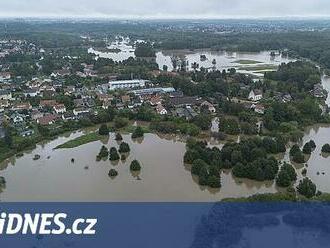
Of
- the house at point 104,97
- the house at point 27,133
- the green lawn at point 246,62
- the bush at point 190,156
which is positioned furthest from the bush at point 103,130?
the green lawn at point 246,62

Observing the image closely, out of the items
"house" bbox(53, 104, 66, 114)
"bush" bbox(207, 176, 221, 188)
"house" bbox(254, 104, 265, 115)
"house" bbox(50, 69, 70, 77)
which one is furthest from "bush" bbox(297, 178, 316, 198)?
"house" bbox(50, 69, 70, 77)

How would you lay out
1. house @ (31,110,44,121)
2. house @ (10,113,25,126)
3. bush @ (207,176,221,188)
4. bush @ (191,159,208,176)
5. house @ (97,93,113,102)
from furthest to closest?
house @ (97,93,113,102), house @ (31,110,44,121), house @ (10,113,25,126), bush @ (191,159,208,176), bush @ (207,176,221,188)

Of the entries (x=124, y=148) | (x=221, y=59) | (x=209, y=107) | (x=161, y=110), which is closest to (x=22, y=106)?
(x=161, y=110)

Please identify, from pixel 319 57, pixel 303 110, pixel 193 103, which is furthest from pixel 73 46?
pixel 303 110

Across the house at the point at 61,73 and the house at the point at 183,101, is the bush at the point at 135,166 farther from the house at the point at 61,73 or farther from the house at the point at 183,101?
the house at the point at 61,73

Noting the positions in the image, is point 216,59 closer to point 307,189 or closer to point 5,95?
point 5,95

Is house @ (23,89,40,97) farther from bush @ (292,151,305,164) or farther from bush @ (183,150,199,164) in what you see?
bush @ (292,151,305,164)

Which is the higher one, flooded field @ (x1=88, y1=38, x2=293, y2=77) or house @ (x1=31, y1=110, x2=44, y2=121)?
house @ (x1=31, y1=110, x2=44, y2=121)
